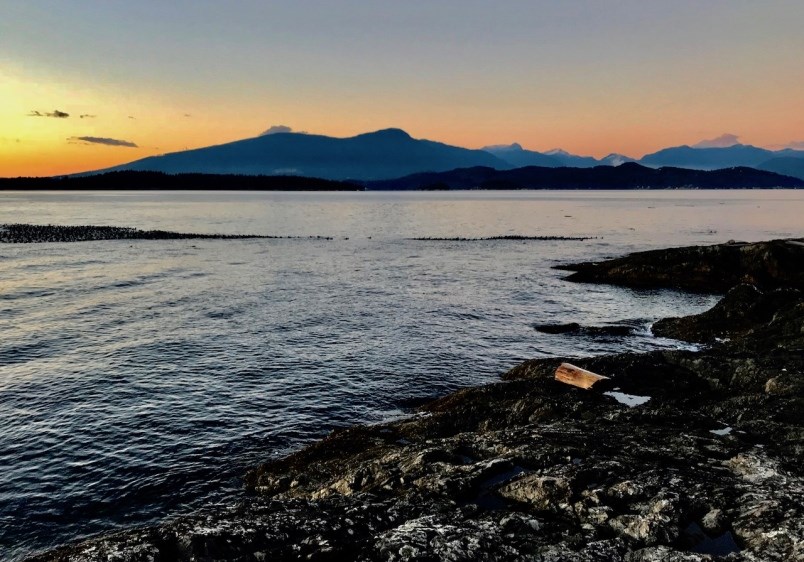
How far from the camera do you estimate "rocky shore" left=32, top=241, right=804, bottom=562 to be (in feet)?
33.5

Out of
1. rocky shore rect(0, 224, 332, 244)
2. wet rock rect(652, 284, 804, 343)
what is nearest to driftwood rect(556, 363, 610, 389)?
wet rock rect(652, 284, 804, 343)

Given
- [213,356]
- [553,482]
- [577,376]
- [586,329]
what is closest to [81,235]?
[213,356]

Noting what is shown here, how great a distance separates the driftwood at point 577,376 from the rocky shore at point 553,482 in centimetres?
65

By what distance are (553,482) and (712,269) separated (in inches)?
2158

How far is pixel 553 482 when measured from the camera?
12477 millimetres

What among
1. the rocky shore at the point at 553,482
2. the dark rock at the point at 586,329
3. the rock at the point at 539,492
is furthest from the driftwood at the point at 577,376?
the dark rock at the point at 586,329

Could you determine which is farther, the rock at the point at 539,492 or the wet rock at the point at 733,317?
the wet rock at the point at 733,317

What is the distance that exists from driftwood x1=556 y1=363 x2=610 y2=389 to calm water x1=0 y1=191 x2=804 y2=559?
546 centimetres

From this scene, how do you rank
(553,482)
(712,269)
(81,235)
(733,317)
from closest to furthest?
(553,482)
(733,317)
(712,269)
(81,235)

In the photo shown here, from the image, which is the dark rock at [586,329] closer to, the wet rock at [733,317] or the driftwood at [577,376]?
the wet rock at [733,317]

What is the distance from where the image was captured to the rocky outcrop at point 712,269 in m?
53.0

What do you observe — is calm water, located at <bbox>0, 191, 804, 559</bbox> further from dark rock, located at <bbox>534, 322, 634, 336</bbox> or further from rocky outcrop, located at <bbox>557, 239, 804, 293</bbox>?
rocky outcrop, located at <bbox>557, 239, 804, 293</bbox>

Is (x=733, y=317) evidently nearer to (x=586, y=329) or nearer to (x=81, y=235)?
(x=586, y=329)

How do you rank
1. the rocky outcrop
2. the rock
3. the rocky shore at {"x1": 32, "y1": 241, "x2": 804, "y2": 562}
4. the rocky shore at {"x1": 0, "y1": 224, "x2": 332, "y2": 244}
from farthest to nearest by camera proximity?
the rocky shore at {"x1": 0, "y1": 224, "x2": 332, "y2": 244} < the rocky outcrop < the rock < the rocky shore at {"x1": 32, "y1": 241, "x2": 804, "y2": 562}
